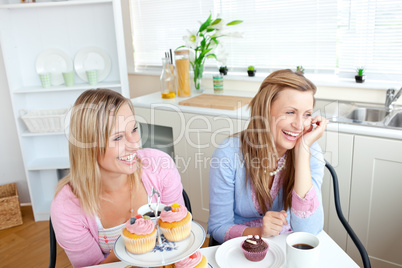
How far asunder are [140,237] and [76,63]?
2.18 m

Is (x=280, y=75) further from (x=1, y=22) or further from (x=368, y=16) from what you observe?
(x=1, y=22)

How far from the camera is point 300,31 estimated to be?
8.21ft

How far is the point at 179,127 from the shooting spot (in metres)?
2.45

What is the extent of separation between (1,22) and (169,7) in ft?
4.00

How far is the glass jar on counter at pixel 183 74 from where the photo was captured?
8.91 ft

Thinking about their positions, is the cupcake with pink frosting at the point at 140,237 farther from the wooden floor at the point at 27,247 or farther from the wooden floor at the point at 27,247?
the wooden floor at the point at 27,247

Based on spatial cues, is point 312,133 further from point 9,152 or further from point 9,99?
point 9,152

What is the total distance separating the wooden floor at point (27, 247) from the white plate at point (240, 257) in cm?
133

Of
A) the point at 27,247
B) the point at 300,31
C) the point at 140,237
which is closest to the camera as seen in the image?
the point at 140,237

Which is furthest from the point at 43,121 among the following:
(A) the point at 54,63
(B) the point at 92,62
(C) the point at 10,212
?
(C) the point at 10,212

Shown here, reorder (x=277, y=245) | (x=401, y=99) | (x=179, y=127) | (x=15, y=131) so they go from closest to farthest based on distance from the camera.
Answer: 1. (x=277, y=245)
2. (x=401, y=99)
3. (x=179, y=127)
4. (x=15, y=131)

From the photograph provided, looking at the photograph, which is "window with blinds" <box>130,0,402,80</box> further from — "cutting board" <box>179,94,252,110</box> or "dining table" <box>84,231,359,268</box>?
"dining table" <box>84,231,359,268</box>

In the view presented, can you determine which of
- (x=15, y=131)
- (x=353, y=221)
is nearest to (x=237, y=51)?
(x=353, y=221)

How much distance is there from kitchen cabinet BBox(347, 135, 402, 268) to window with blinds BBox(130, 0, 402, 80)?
0.68 m
